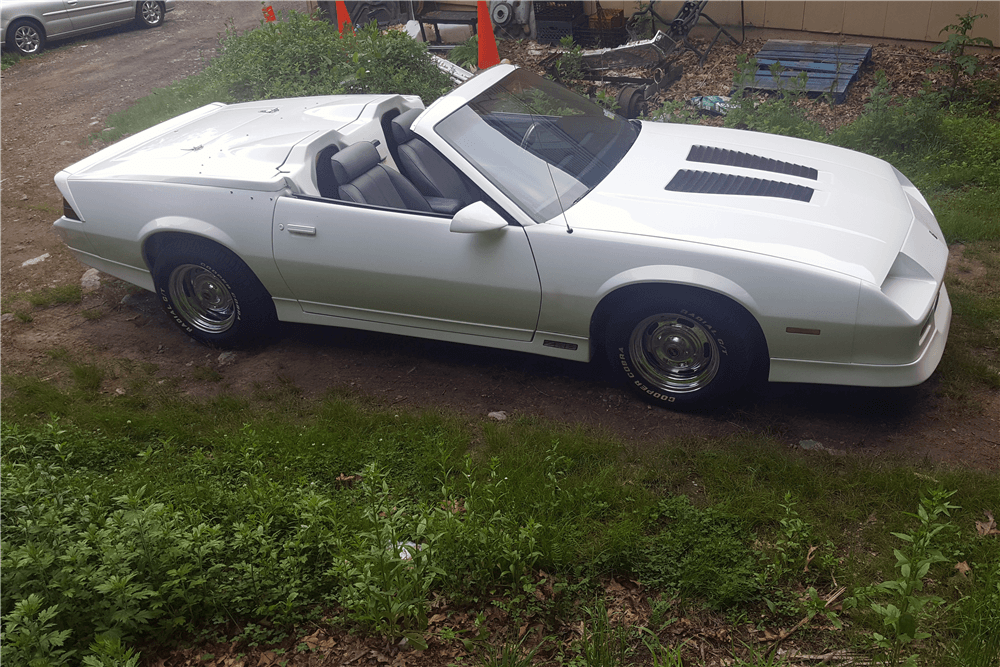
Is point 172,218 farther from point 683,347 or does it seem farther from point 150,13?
point 150,13

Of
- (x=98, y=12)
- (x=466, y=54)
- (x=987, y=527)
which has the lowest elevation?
(x=987, y=527)

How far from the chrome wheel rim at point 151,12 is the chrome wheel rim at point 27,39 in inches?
71.0

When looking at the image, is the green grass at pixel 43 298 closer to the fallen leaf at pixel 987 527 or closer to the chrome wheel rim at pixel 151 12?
the fallen leaf at pixel 987 527

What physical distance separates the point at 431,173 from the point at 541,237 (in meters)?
0.87

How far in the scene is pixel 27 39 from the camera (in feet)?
40.4

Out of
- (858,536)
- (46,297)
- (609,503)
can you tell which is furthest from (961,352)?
(46,297)

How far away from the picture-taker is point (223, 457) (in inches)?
148

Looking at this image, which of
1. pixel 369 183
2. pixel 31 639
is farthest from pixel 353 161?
pixel 31 639

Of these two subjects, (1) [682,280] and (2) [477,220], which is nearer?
(1) [682,280]

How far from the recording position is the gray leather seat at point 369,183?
4254mm

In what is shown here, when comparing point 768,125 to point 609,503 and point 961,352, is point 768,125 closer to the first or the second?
point 961,352

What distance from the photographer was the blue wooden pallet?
26.3ft

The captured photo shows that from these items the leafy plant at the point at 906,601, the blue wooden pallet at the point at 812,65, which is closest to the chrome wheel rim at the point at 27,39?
the blue wooden pallet at the point at 812,65

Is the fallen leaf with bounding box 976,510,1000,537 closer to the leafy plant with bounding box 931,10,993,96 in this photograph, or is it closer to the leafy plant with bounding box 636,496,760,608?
the leafy plant with bounding box 636,496,760,608
